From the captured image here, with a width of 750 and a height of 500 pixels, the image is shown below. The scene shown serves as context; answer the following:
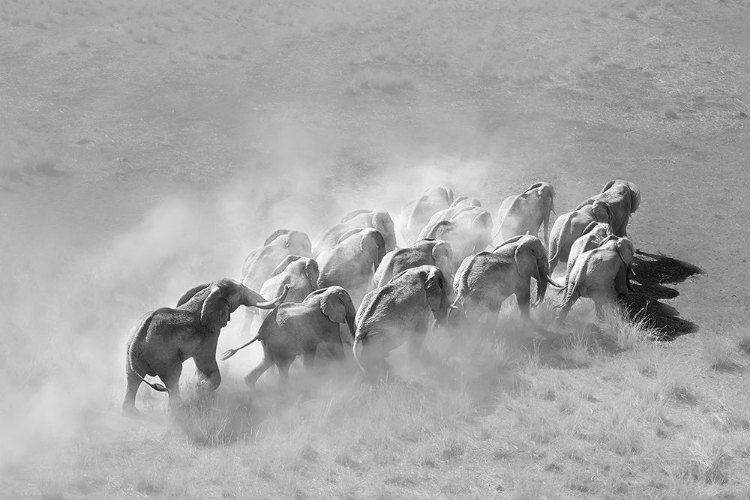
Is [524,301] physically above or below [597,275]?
below

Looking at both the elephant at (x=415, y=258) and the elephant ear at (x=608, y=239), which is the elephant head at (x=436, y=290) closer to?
the elephant at (x=415, y=258)

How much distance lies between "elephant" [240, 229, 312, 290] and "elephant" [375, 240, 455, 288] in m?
1.48

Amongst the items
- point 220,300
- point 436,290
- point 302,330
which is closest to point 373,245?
point 436,290

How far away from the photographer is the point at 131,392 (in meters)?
10.6

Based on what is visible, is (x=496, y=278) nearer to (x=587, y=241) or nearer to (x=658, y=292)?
(x=587, y=241)

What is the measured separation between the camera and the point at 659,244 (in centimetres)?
1711

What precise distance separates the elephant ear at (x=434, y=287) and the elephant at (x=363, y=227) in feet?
9.12

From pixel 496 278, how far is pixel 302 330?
306cm

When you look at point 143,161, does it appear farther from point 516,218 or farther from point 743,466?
point 743,466

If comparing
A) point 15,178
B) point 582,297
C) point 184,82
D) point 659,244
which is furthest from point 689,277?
point 184,82

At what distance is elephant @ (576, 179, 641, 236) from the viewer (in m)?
15.8

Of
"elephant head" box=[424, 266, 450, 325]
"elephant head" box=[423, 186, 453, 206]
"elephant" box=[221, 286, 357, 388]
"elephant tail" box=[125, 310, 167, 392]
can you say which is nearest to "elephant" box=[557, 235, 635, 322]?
"elephant head" box=[424, 266, 450, 325]

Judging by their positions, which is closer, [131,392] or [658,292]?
[131,392]

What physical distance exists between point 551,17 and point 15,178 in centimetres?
2323
